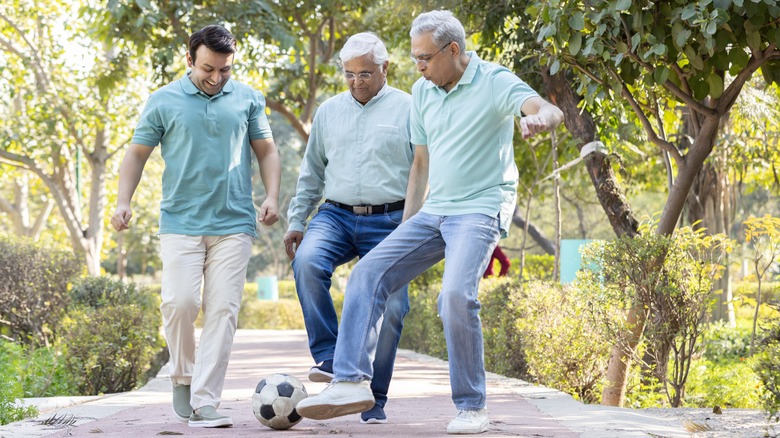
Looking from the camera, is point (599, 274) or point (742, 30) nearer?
point (742, 30)

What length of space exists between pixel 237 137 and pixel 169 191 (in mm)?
449

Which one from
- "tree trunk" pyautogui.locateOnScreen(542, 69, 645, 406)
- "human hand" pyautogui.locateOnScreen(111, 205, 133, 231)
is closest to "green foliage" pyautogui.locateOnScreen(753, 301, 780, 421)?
"human hand" pyautogui.locateOnScreen(111, 205, 133, 231)

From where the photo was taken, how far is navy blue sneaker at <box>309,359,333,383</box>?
521 cm

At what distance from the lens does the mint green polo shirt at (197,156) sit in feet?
17.4


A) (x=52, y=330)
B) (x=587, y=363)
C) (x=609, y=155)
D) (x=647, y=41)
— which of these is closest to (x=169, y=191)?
(x=647, y=41)

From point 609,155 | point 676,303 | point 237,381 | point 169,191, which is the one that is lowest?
point 237,381

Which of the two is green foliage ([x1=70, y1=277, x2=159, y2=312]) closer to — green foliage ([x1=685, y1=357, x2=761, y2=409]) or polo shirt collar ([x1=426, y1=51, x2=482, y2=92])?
green foliage ([x1=685, y1=357, x2=761, y2=409])

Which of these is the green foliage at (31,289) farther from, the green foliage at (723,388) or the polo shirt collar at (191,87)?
the polo shirt collar at (191,87)

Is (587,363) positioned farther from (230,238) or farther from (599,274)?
(230,238)

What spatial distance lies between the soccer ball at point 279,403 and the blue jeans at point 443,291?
45 centimetres

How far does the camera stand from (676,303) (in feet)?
23.7

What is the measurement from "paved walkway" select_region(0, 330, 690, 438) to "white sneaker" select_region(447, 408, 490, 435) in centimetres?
9

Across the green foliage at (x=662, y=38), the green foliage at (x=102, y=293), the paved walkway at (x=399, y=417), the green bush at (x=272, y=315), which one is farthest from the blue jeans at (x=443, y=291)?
the green bush at (x=272, y=315)

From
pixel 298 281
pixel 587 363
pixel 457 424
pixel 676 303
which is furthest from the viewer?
pixel 587 363
